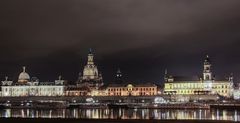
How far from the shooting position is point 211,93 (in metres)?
198

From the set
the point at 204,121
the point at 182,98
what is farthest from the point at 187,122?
the point at 182,98

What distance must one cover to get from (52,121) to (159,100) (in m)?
103

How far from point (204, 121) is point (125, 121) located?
432 inches

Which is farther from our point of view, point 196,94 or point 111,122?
point 196,94

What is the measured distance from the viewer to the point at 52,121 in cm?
7900

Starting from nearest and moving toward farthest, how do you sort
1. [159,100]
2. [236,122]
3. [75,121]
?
[236,122], [75,121], [159,100]

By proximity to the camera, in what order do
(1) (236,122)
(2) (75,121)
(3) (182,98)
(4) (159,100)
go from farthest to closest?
(3) (182,98), (4) (159,100), (2) (75,121), (1) (236,122)

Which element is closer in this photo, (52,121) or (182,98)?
(52,121)

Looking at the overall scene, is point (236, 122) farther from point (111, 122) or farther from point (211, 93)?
point (211, 93)

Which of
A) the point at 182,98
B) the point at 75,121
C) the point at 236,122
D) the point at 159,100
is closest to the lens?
the point at 236,122

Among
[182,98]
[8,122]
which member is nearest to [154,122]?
[8,122]

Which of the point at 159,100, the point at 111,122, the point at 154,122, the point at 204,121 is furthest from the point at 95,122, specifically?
the point at 159,100

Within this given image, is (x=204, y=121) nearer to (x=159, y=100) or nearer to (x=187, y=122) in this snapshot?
(x=187, y=122)

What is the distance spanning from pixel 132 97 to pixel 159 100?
741 inches
